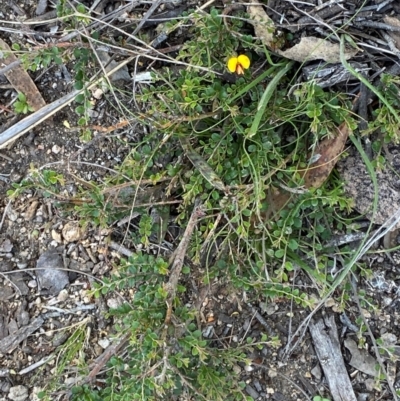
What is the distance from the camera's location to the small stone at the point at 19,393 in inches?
94.7

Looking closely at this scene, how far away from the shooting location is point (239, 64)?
212 cm

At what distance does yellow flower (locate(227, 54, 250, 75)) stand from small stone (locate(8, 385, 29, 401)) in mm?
1406

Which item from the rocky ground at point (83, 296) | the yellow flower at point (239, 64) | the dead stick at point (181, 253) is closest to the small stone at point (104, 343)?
the rocky ground at point (83, 296)

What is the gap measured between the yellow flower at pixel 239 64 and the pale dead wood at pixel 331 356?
0.96 meters

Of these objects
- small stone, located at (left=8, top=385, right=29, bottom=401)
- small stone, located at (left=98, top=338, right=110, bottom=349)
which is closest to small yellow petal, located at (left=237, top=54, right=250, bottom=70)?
small stone, located at (left=98, top=338, right=110, bottom=349)

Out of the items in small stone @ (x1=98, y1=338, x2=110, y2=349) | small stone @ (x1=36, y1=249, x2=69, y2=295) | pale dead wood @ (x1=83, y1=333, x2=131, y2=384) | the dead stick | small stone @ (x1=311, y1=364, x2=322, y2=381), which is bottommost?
small stone @ (x1=311, y1=364, x2=322, y2=381)

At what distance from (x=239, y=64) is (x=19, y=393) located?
57.3 inches

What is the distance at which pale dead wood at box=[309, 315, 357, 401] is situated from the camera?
2330 mm

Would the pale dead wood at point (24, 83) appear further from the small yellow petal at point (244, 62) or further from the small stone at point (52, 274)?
the small yellow petal at point (244, 62)

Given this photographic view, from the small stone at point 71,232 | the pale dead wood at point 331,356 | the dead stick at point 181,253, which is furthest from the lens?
the small stone at point 71,232

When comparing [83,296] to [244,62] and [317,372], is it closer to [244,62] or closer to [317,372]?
[317,372]

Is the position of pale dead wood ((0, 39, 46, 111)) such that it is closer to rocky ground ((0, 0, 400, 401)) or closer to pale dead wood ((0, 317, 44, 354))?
rocky ground ((0, 0, 400, 401))

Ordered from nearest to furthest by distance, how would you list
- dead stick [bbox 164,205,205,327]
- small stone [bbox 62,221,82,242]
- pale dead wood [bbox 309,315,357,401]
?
dead stick [bbox 164,205,205,327]
pale dead wood [bbox 309,315,357,401]
small stone [bbox 62,221,82,242]

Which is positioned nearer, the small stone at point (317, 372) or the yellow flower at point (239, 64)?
the yellow flower at point (239, 64)
